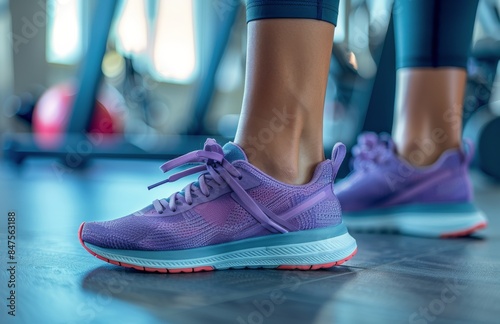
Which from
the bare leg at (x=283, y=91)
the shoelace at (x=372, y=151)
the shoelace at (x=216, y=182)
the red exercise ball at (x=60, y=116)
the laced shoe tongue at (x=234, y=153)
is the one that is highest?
the bare leg at (x=283, y=91)

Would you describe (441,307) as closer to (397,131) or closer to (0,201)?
(397,131)

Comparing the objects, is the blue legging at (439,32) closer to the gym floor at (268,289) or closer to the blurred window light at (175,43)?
the gym floor at (268,289)

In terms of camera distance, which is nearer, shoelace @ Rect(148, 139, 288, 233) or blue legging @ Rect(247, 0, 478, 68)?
shoelace @ Rect(148, 139, 288, 233)


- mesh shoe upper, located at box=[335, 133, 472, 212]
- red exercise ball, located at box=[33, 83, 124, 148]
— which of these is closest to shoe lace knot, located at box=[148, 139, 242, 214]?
mesh shoe upper, located at box=[335, 133, 472, 212]

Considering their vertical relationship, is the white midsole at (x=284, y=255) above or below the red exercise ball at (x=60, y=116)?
above

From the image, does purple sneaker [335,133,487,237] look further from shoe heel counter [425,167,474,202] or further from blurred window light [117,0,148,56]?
blurred window light [117,0,148,56]

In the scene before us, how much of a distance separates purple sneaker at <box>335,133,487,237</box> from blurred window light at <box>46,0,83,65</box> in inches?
170

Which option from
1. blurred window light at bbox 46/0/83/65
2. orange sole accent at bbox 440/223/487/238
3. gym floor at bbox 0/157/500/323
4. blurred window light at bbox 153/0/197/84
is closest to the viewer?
gym floor at bbox 0/157/500/323

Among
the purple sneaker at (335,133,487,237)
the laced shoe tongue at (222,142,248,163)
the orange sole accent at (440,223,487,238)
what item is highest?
the laced shoe tongue at (222,142,248,163)

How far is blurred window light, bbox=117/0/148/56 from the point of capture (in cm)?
570

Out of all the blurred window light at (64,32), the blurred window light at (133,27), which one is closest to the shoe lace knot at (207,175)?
the blurred window light at (64,32)

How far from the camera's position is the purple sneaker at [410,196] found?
111 centimetres

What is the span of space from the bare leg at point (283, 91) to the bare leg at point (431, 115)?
439 millimetres

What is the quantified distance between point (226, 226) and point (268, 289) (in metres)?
0.13
